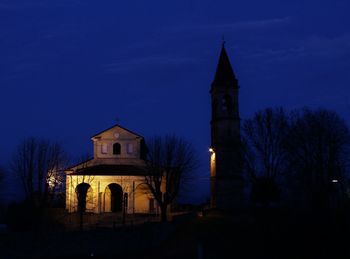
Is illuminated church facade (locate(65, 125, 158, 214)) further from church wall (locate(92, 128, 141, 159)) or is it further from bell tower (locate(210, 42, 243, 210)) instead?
bell tower (locate(210, 42, 243, 210))

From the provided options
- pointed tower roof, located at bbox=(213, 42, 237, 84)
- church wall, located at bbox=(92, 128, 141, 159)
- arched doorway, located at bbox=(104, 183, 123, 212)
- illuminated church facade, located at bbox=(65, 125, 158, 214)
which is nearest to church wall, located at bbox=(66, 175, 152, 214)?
illuminated church facade, located at bbox=(65, 125, 158, 214)

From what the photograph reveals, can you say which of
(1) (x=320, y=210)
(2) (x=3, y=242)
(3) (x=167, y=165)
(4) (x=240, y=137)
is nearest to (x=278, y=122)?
(4) (x=240, y=137)

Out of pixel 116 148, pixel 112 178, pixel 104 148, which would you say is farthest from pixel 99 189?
pixel 116 148

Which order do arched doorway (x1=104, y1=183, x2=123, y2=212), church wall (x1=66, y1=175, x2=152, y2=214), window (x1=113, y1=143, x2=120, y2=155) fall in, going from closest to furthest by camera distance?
1. church wall (x1=66, y1=175, x2=152, y2=214)
2. arched doorway (x1=104, y1=183, x2=123, y2=212)
3. window (x1=113, y1=143, x2=120, y2=155)

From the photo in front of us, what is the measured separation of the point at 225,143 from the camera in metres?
51.9

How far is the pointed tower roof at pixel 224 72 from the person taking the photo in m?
54.0

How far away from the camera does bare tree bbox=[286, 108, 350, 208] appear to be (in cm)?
4569

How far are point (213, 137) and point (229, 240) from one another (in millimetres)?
14691

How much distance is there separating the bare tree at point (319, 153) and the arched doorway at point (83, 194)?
1817 centimetres

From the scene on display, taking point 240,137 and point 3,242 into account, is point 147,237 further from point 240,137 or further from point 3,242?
point 240,137

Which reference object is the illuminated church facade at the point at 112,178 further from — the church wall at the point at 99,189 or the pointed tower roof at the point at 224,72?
the pointed tower roof at the point at 224,72

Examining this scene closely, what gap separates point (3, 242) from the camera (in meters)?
39.7

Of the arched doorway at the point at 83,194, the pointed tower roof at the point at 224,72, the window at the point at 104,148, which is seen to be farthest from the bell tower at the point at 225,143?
the window at the point at 104,148

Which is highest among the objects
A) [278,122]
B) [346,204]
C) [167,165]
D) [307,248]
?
[278,122]
